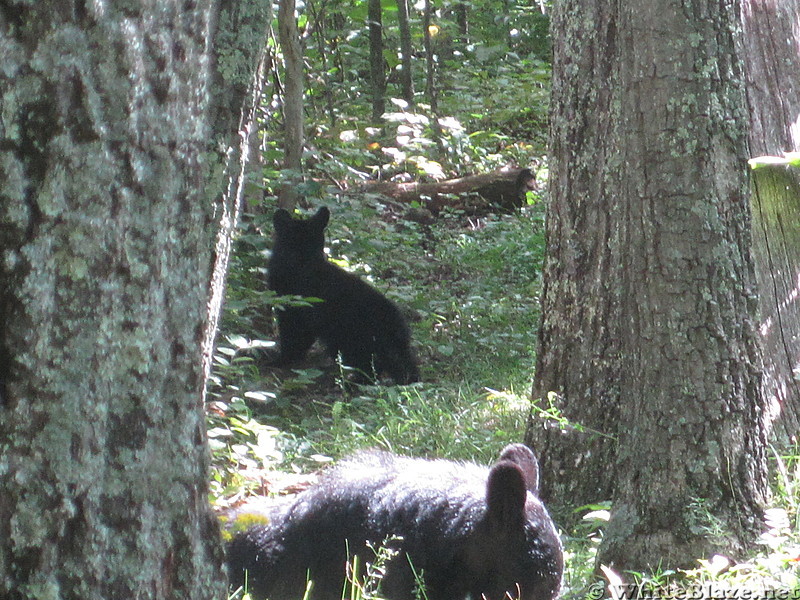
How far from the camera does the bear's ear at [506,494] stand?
3535 mm

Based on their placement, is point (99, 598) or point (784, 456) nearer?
point (99, 598)

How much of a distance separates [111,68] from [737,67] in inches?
105

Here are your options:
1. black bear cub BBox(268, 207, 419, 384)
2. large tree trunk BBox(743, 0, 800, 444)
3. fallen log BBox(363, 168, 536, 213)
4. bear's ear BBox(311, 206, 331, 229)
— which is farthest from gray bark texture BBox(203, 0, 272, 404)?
fallen log BBox(363, 168, 536, 213)

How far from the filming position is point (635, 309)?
3.77 m

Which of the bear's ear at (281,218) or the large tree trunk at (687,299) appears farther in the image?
the bear's ear at (281,218)

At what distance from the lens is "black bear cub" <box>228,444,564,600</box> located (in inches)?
143

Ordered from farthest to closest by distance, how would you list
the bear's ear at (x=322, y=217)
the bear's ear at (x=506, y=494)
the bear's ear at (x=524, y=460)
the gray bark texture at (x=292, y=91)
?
the bear's ear at (x=322, y=217) → the gray bark texture at (x=292, y=91) → the bear's ear at (x=524, y=460) → the bear's ear at (x=506, y=494)

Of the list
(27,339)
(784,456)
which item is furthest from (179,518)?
(784,456)

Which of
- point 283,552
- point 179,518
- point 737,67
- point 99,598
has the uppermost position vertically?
point 737,67

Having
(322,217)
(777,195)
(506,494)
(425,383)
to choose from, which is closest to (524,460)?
(506,494)

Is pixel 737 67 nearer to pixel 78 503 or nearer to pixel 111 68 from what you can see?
pixel 111 68

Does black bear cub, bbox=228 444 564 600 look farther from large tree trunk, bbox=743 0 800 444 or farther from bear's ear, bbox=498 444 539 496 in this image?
large tree trunk, bbox=743 0 800 444

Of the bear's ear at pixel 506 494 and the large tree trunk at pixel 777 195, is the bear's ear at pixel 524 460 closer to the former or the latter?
the bear's ear at pixel 506 494

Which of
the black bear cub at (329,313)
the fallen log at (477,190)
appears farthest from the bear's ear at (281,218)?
the fallen log at (477,190)
